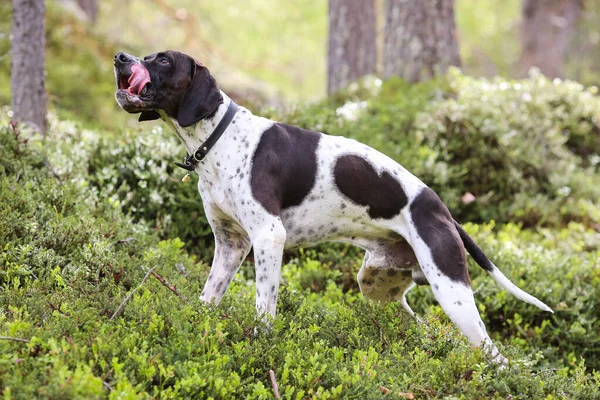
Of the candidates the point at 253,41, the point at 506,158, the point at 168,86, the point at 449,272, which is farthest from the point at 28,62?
the point at 253,41

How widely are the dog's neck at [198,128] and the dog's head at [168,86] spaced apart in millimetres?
83

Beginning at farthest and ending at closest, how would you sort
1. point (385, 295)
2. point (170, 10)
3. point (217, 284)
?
1. point (170, 10)
2. point (385, 295)
3. point (217, 284)

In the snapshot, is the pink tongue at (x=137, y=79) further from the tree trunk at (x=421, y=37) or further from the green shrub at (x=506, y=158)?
the tree trunk at (x=421, y=37)

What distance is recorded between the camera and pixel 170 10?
14.9m

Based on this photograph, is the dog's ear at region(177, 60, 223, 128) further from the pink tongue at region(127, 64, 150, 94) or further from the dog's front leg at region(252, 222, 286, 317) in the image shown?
the dog's front leg at region(252, 222, 286, 317)

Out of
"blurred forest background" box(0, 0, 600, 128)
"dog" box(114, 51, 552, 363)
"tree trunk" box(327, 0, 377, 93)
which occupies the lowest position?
"blurred forest background" box(0, 0, 600, 128)

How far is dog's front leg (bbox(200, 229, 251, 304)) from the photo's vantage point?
14.9 feet

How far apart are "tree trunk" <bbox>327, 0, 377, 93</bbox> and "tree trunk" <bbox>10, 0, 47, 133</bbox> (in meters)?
5.93

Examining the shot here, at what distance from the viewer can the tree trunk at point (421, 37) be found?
9742 mm

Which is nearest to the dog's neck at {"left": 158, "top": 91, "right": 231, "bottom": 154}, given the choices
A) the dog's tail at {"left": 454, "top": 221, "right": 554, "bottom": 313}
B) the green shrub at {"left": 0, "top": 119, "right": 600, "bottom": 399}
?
the green shrub at {"left": 0, "top": 119, "right": 600, "bottom": 399}

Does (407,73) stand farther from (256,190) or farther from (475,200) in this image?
(256,190)

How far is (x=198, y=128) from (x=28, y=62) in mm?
3296

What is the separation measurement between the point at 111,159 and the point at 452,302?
12.3 ft

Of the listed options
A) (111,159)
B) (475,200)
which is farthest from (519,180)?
(111,159)
